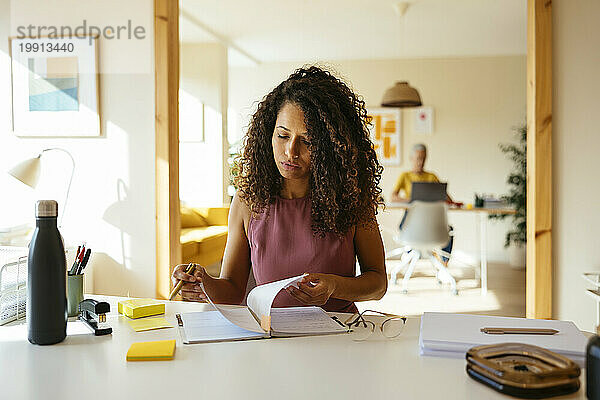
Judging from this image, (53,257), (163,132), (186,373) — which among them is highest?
(163,132)

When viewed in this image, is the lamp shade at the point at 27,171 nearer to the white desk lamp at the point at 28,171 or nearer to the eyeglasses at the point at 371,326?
the white desk lamp at the point at 28,171

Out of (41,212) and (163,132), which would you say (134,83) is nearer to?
(163,132)

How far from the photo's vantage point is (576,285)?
10.0 ft

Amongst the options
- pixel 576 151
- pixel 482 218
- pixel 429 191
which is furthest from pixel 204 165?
pixel 482 218

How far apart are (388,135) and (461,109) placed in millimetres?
956

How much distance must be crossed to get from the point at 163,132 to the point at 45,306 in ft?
7.28

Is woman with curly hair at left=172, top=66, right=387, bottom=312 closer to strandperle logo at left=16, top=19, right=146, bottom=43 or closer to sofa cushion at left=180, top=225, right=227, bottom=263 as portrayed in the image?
strandperle logo at left=16, top=19, right=146, bottom=43

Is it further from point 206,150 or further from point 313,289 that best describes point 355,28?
point 313,289

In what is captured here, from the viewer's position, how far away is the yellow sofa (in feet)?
14.2

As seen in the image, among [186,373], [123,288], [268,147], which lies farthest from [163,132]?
[186,373]

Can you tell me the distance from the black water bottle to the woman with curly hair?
0.50m

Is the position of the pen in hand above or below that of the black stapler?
above

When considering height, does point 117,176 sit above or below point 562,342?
above

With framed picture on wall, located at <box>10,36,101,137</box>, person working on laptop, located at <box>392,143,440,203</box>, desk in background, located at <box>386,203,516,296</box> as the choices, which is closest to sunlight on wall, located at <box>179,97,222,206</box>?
framed picture on wall, located at <box>10,36,101,137</box>
